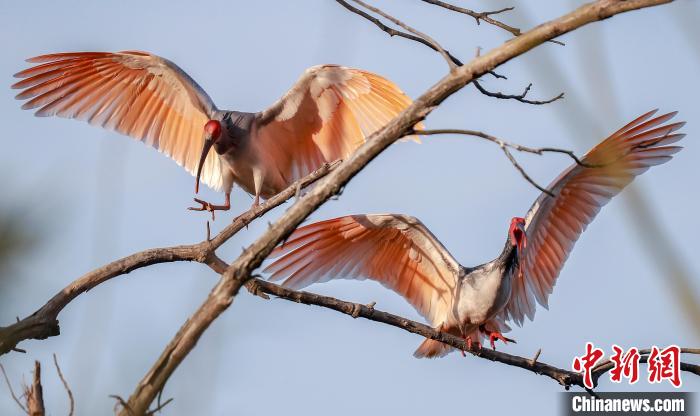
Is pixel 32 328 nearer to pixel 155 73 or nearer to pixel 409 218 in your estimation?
pixel 409 218

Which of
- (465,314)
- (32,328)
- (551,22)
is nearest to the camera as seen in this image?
(551,22)

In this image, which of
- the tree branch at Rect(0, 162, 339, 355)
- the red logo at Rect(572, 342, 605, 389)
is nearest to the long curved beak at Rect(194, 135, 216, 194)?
the tree branch at Rect(0, 162, 339, 355)

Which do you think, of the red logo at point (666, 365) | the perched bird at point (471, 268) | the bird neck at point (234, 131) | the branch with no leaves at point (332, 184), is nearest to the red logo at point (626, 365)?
the red logo at point (666, 365)

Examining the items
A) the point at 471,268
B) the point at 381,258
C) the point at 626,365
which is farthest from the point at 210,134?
the point at 626,365

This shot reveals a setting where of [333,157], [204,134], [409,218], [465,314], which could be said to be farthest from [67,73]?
[465,314]

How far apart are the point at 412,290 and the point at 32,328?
3.57 metres

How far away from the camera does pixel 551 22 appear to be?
3.99 m

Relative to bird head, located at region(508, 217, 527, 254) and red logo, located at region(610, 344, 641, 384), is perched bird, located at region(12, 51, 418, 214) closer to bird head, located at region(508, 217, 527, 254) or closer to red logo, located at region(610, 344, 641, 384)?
bird head, located at region(508, 217, 527, 254)

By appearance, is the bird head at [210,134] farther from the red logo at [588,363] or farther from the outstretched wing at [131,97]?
the red logo at [588,363]

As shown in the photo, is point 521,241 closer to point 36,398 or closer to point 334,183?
point 334,183

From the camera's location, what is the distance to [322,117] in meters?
9.52

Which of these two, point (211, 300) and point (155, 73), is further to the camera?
point (155, 73)

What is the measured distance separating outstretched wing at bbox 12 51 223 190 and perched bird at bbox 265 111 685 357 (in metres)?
1.81

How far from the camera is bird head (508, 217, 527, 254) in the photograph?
8.31 m
